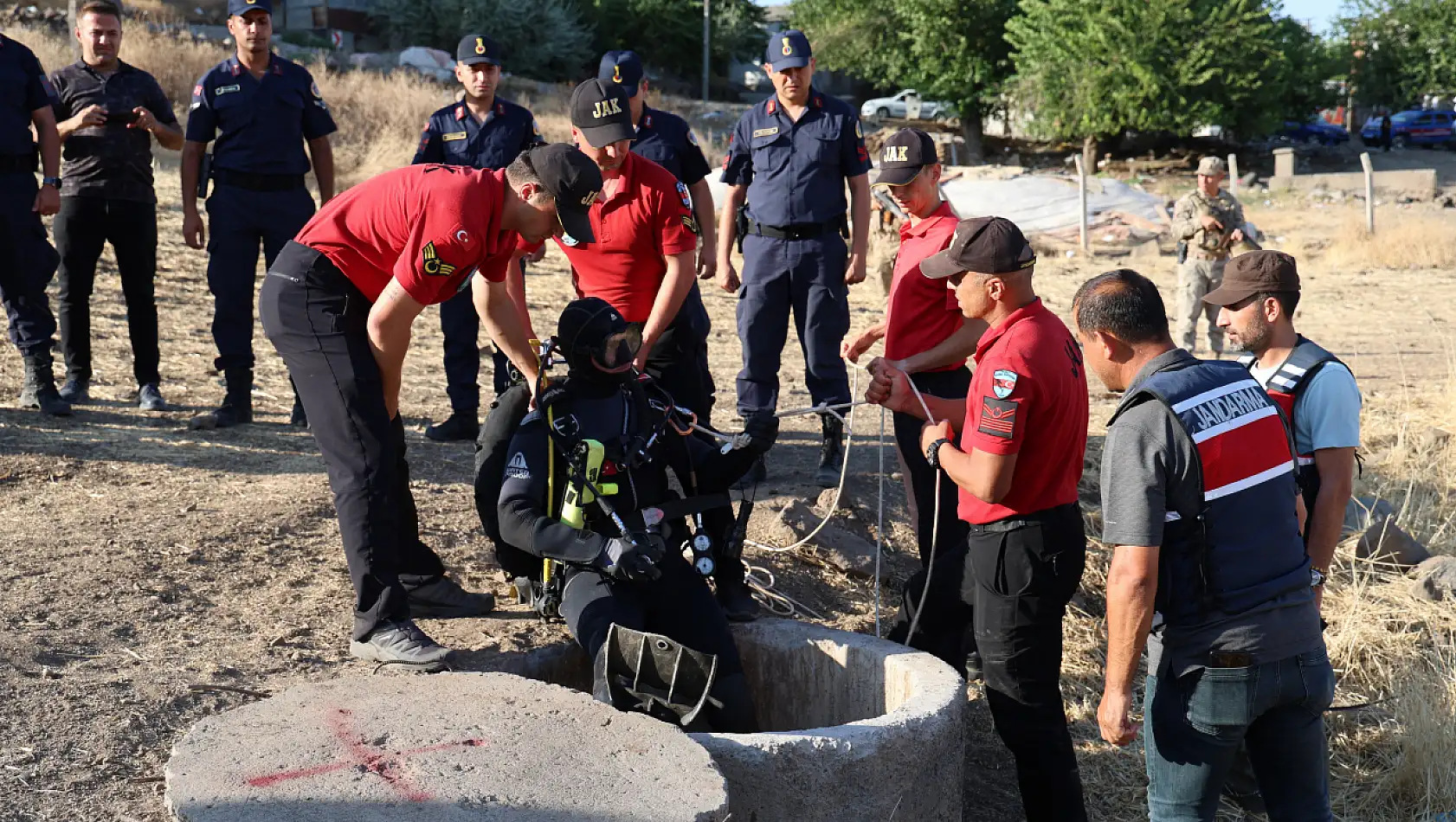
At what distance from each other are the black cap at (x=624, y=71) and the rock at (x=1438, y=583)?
4.53m

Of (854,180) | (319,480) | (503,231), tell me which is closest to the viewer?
(503,231)

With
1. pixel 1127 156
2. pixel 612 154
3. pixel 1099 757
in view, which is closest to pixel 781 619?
pixel 1099 757

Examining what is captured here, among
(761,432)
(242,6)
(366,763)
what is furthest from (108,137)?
(366,763)

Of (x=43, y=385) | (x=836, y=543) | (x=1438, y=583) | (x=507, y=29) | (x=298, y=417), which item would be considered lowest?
(x=1438, y=583)

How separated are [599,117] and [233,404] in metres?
2.76

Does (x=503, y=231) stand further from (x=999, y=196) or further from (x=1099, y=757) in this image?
(x=999, y=196)

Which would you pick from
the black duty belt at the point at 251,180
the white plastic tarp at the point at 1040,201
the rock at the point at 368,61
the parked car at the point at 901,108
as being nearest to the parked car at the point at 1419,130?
the parked car at the point at 901,108

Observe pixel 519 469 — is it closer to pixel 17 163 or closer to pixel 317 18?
pixel 17 163

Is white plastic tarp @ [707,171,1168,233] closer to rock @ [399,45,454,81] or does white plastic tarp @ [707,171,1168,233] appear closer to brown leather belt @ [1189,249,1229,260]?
brown leather belt @ [1189,249,1229,260]

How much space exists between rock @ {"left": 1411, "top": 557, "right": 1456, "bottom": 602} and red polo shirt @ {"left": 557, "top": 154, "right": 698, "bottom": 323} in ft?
13.2

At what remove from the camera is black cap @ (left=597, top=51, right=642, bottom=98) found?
6.14 metres

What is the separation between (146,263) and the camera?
6.77 metres

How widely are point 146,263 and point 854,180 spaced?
142 inches

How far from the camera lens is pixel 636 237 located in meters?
5.41
